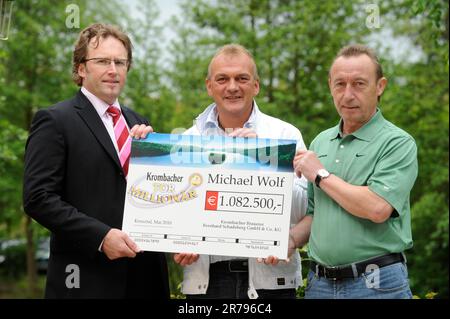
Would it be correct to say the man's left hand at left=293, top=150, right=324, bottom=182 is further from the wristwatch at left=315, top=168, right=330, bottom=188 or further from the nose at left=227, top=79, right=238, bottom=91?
the nose at left=227, top=79, right=238, bottom=91

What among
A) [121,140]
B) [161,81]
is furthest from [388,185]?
[161,81]

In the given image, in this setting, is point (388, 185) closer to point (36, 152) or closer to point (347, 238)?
point (347, 238)

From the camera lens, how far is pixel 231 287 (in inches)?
176

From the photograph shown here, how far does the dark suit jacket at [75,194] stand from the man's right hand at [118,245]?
0.06 meters

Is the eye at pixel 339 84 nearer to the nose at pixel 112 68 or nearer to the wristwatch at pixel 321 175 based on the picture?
the wristwatch at pixel 321 175

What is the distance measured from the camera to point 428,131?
18.1m

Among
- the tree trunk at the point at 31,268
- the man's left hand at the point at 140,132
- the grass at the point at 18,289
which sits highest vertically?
the man's left hand at the point at 140,132

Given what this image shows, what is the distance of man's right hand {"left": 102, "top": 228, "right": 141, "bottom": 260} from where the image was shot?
13.8ft

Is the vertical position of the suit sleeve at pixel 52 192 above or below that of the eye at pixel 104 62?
below

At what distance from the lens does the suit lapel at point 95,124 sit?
447 cm

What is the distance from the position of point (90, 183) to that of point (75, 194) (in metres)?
0.12
